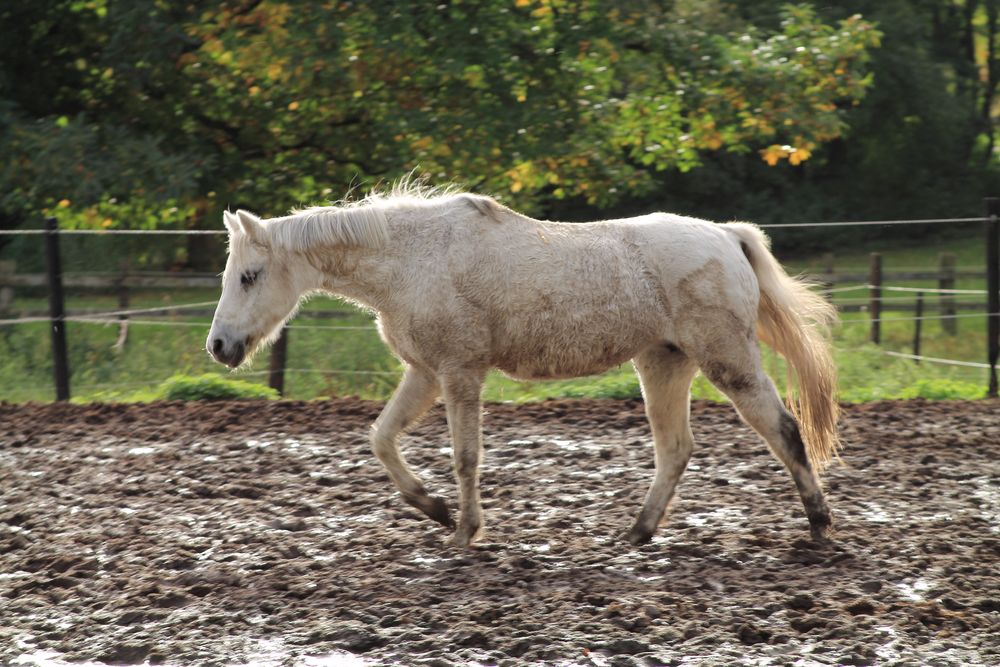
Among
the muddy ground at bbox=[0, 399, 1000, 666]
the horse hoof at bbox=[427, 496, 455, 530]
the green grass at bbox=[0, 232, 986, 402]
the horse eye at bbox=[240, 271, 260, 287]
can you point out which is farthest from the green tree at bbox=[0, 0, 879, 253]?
the horse hoof at bbox=[427, 496, 455, 530]

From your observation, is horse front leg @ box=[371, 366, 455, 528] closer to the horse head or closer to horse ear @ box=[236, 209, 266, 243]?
the horse head

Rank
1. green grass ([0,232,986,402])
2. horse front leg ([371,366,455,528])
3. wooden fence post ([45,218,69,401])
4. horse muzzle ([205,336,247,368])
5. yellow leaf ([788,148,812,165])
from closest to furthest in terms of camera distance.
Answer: horse muzzle ([205,336,247,368]) < horse front leg ([371,366,455,528]) < wooden fence post ([45,218,69,401]) < green grass ([0,232,986,402]) < yellow leaf ([788,148,812,165])

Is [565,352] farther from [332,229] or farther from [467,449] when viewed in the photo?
[332,229]

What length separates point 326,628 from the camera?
13.2ft

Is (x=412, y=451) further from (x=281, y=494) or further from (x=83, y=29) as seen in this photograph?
(x=83, y=29)

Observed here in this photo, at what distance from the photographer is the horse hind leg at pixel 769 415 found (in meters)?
5.07

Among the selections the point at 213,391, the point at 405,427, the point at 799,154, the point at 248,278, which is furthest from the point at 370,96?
the point at 405,427

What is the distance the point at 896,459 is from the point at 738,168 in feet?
69.1

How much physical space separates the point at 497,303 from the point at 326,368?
7.17 meters

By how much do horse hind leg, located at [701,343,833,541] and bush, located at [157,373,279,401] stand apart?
16.8ft

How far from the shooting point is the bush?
932 centimetres

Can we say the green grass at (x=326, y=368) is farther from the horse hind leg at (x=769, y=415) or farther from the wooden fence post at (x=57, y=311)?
the horse hind leg at (x=769, y=415)

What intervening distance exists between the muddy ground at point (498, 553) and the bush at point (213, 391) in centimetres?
124

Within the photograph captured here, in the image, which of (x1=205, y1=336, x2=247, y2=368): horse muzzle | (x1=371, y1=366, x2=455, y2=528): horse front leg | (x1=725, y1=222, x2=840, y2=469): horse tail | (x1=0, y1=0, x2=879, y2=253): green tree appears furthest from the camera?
(x1=0, y1=0, x2=879, y2=253): green tree
